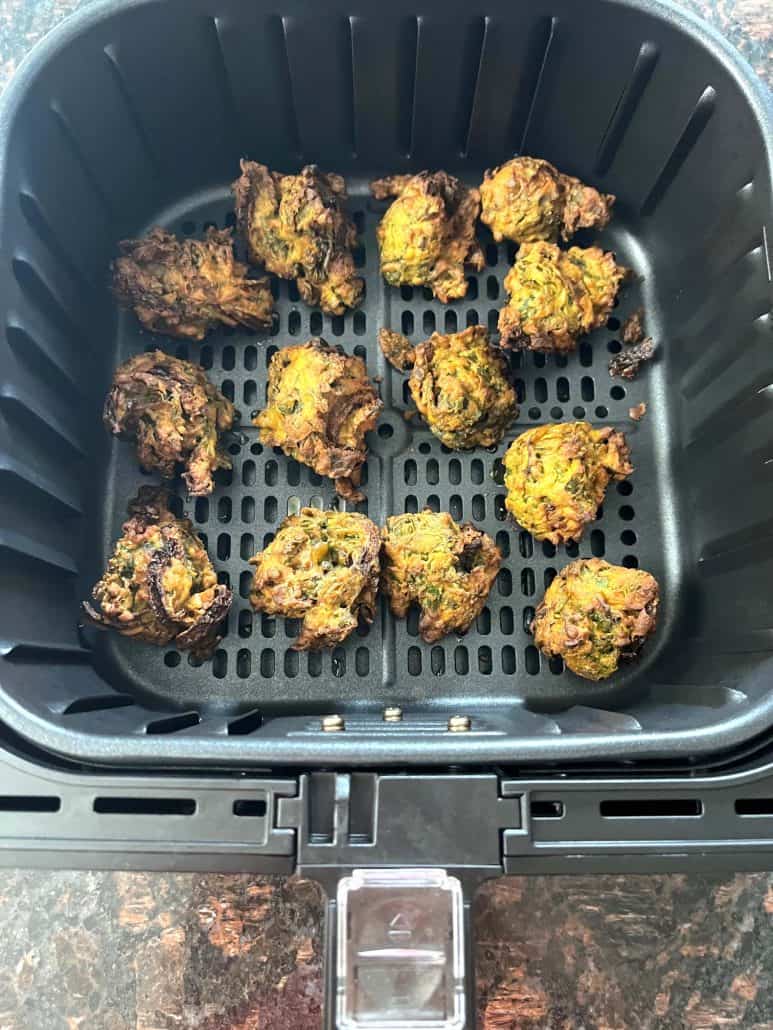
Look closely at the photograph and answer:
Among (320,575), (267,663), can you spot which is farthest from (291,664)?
(320,575)

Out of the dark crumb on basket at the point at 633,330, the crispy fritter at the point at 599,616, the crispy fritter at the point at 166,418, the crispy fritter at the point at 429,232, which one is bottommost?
the crispy fritter at the point at 599,616

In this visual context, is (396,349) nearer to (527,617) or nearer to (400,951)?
(527,617)

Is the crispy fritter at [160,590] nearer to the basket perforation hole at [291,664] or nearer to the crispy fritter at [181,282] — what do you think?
the basket perforation hole at [291,664]

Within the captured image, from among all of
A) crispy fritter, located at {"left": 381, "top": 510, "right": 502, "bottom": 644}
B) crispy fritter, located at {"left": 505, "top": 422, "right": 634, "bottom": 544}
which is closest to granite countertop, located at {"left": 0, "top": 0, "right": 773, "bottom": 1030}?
crispy fritter, located at {"left": 381, "top": 510, "right": 502, "bottom": 644}

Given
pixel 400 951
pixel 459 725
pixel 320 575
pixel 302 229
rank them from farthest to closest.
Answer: pixel 302 229 < pixel 320 575 < pixel 459 725 < pixel 400 951

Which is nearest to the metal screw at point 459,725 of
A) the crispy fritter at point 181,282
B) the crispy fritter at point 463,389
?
the crispy fritter at point 463,389

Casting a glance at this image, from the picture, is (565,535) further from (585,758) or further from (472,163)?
(472,163)
